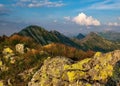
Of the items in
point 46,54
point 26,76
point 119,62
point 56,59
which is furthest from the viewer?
point 46,54

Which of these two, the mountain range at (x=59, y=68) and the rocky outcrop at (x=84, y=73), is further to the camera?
the mountain range at (x=59, y=68)

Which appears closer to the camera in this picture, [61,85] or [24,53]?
[61,85]

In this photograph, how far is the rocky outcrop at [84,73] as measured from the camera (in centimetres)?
2000

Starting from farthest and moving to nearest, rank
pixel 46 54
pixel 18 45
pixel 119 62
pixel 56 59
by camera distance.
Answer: pixel 18 45, pixel 46 54, pixel 56 59, pixel 119 62

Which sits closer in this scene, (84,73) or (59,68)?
(84,73)

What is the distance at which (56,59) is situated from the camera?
24109mm

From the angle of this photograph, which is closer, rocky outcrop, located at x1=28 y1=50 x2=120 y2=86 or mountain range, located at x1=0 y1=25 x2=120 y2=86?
rocky outcrop, located at x1=28 y1=50 x2=120 y2=86

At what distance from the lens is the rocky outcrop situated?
20000 millimetres

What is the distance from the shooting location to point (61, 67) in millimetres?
22812

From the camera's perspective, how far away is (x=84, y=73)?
822 inches

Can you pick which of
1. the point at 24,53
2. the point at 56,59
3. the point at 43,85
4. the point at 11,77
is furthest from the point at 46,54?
the point at 43,85

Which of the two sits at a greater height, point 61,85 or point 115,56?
point 115,56

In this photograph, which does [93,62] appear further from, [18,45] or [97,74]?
[18,45]

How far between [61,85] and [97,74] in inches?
111
